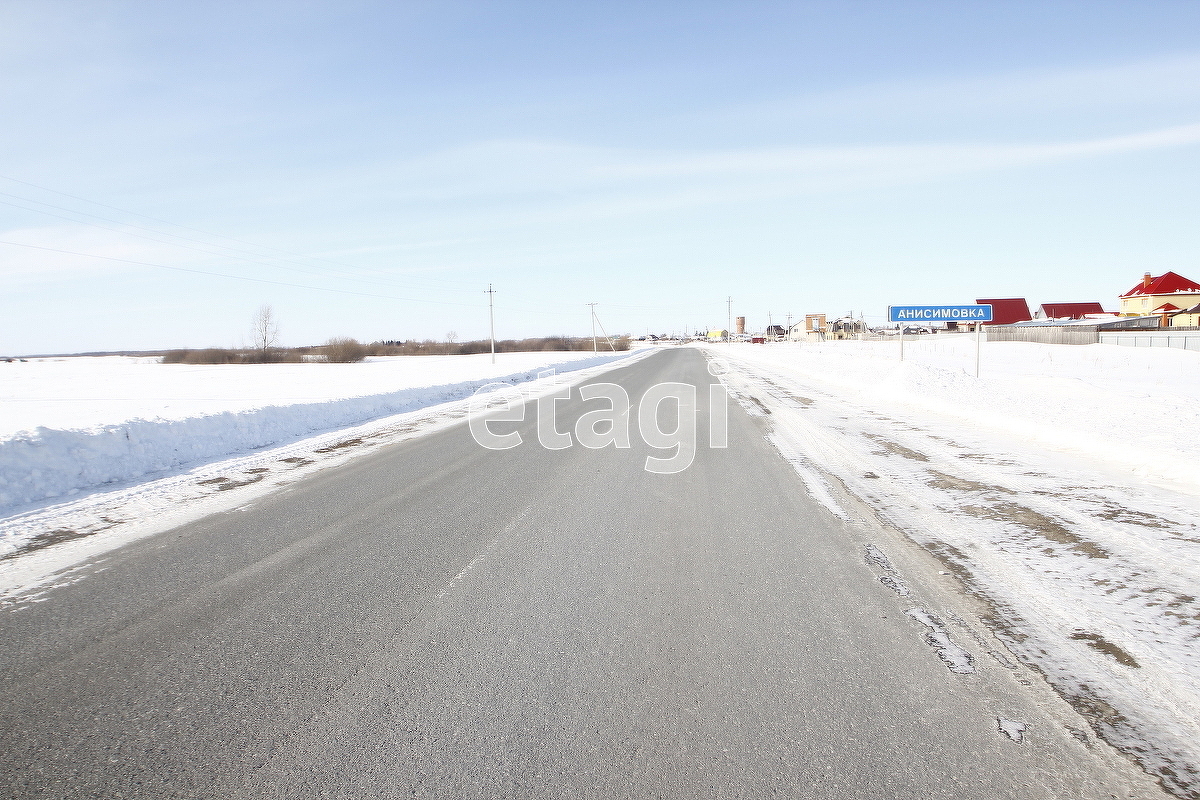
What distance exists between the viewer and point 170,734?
271cm

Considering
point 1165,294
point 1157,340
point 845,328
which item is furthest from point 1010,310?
point 1157,340

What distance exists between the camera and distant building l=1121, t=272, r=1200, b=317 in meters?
73.1

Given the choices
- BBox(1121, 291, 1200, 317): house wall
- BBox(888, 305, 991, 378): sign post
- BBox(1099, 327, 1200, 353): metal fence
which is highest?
BBox(1121, 291, 1200, 317): house wall

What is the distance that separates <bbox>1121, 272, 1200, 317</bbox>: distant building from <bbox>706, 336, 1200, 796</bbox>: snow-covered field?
81.7m

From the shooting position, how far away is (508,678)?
10.2 feet

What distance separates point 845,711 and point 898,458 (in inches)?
255

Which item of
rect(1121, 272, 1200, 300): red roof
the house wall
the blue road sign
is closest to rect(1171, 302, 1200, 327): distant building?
the house wall

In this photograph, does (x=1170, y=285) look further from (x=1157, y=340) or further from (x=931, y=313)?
(x=931, y=313)

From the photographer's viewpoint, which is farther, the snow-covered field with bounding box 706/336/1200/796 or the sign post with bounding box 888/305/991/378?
the sign post with bounding box 888/305/991/378

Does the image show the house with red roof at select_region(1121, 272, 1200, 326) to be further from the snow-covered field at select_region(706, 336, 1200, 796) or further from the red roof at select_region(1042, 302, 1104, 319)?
the snow-covered field at select_region(706, 336, 1200, 796)

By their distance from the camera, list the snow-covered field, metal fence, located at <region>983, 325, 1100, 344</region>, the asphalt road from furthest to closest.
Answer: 1. metal fence, located at <region>983, 325, 1100, 344</region>
2. the snow-covered field
3. the asphalt road

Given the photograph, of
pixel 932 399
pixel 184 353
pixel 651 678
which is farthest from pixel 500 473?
pixel 184 353

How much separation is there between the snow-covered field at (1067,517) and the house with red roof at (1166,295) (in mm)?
79789

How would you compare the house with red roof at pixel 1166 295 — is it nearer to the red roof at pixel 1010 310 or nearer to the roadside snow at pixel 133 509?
the red roof at pixel 1010 310
